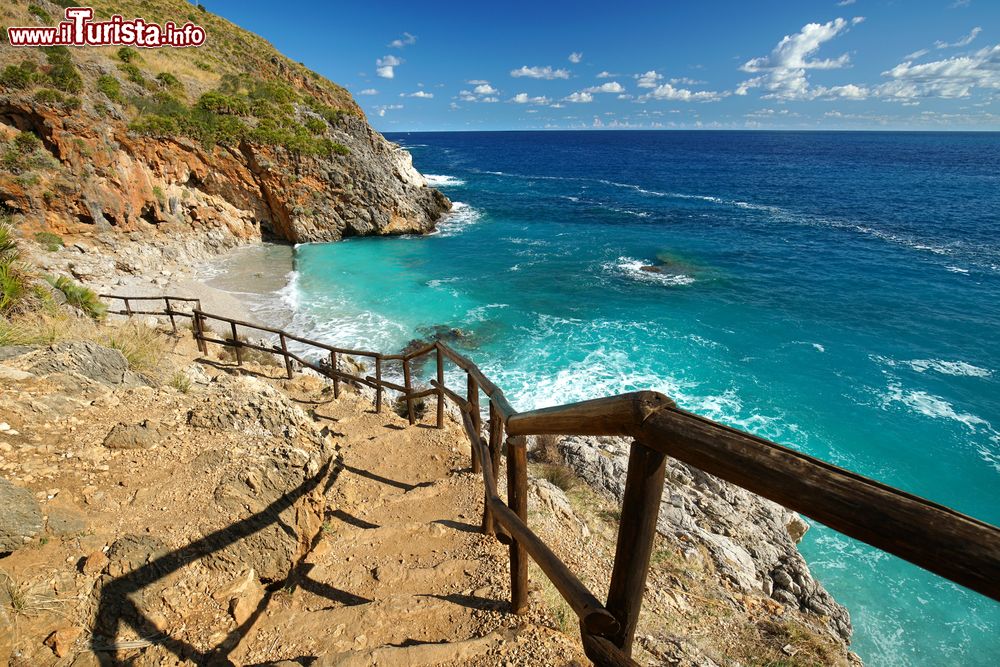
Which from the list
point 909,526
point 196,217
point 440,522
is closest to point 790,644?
point 440,522

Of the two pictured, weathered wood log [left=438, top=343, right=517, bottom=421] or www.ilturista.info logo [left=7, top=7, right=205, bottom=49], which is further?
www.ilturista.info logo [left=7, top=7, right=205, bottom=49]

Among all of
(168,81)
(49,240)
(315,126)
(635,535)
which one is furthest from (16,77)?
(635,535)

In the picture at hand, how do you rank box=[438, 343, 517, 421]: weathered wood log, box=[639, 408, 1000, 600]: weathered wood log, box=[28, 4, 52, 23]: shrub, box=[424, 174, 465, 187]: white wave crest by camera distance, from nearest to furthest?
box=[639, 408, 1000, 600]: weathered wood log → box=[438, 343, 517, 421]: weathered wood log → box=[28, 4, 52, 23]: shrub → box=[424, 174, 465, 187]: white wave crest

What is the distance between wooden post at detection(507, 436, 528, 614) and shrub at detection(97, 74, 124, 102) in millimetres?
29730

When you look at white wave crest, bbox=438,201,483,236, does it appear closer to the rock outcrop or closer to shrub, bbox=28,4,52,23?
shrub, bbox=28,4,52,23

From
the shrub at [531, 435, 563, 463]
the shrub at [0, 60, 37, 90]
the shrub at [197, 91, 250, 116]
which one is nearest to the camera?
the shrub at [531, 435, 563, 463]

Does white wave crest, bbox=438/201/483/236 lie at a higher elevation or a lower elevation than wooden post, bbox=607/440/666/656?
lower

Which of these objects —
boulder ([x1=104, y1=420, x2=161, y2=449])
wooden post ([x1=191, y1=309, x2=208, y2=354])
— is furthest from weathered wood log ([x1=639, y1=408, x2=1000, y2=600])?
wooden post ([x1=191, y1=309, x2=208, y2=354])

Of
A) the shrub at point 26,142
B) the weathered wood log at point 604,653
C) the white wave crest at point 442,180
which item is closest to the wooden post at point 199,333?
the weathered wood log at point 604,653

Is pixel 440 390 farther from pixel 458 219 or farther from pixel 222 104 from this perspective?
pixel 458 219

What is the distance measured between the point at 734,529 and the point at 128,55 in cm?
3730

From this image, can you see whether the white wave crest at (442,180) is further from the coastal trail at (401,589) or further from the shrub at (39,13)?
the coastal trail at (401,589)

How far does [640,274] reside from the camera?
83.4ft

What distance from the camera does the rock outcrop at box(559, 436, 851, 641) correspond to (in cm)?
553
